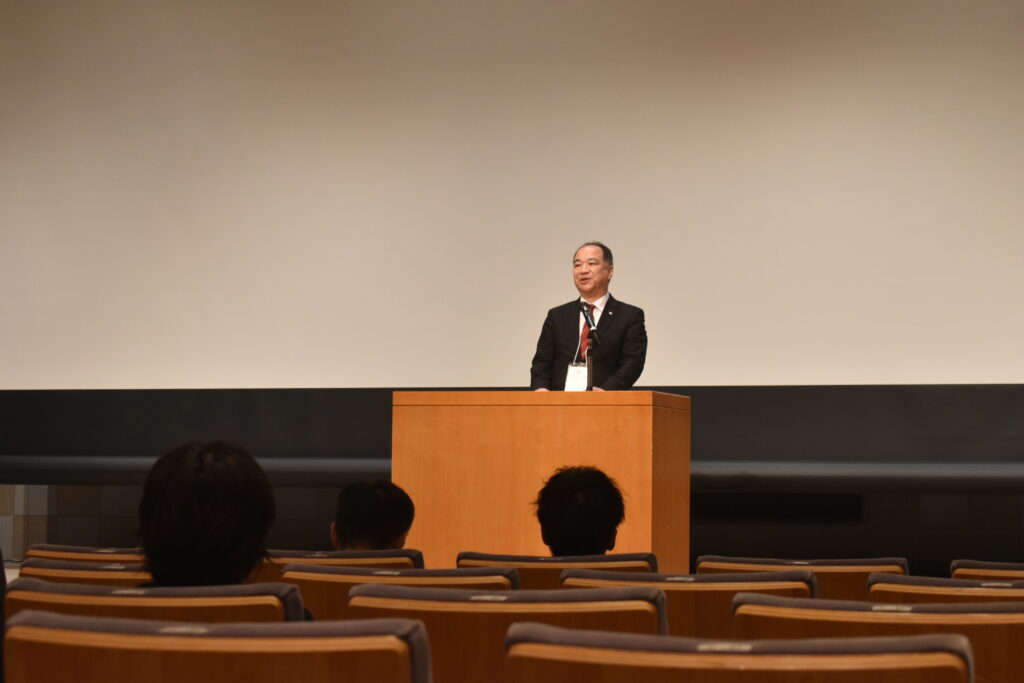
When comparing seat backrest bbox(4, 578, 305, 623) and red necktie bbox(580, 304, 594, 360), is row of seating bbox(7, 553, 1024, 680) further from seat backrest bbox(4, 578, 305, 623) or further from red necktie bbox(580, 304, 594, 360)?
red necktie bbox(580, 304, 594, 360)

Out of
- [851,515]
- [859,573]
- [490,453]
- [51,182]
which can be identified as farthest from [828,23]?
[51,182]

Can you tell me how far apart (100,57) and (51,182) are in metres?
0.93

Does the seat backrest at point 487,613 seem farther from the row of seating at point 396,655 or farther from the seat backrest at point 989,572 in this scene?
the seat backrest at point 989,572

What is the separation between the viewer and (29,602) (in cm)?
156

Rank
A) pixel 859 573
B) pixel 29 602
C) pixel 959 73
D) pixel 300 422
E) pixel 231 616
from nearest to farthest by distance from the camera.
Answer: pixel 231 616, pixel 29 602, pixel 859 573, pixel 959 73, pixel 300 422

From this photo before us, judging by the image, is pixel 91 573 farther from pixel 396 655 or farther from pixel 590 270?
pixel 590 270

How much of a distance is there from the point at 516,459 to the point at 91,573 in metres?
1.97

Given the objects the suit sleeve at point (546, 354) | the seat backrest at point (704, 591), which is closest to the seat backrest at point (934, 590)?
the seat backrest at point (704, 591)

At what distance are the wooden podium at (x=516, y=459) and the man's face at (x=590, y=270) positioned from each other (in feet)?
2.70

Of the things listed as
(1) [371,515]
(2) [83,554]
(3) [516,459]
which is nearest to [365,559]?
(1) [371,515]

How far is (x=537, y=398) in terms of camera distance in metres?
3.94

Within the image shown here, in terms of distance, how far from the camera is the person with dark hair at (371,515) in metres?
2.93

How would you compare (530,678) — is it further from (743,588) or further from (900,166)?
(900,166)

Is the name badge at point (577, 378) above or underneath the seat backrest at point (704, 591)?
above
